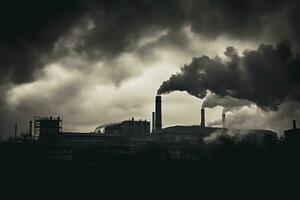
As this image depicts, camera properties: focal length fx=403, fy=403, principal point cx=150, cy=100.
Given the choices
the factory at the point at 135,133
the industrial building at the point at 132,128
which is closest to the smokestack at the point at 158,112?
the factory at the point at 135,133

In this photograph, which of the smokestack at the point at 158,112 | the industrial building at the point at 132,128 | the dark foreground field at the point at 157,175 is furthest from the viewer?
the industrial building at the point at 132,128

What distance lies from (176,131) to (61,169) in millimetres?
45744

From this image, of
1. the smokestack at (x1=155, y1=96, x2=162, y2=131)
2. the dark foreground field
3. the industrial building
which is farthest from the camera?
the industrial building

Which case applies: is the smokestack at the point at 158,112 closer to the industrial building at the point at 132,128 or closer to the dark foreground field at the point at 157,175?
the industrial building at the point at 132,128

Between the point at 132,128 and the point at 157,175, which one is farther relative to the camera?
the point at 132,128

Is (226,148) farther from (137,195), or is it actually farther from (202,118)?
→ (202,118)

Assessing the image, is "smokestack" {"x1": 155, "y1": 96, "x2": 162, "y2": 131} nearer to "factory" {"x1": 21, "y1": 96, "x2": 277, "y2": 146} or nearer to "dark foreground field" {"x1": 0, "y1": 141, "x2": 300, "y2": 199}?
"factory" {"x1": 21, "y1": 96, "x2": 277, "y2": 146}

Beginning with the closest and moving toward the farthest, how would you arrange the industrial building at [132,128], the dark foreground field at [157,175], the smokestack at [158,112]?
1. the dark foreground field at [157,175]
2. the smokestack at [158,112]
3. the industrial building at [132,128]

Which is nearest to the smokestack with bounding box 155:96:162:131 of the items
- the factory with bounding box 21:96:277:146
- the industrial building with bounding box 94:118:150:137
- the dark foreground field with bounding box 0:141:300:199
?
the factory with bounding box 21:96:277:146

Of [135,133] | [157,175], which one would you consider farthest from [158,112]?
[157,175]

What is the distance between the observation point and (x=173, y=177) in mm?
35344

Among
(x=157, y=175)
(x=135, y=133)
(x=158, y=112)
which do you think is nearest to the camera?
(x=157, y=175)

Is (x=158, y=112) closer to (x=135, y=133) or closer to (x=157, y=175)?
(x=135, y=133)

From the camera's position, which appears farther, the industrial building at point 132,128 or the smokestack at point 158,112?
the industrial building at point 132,128
